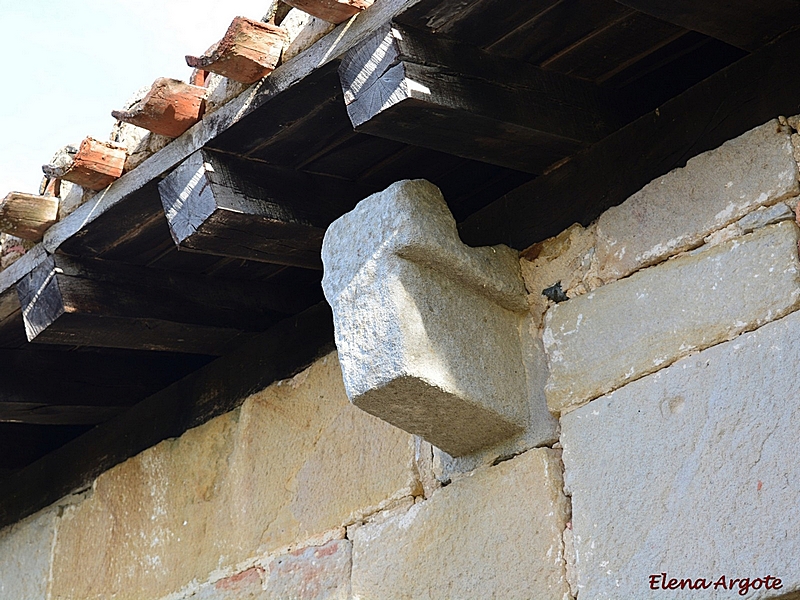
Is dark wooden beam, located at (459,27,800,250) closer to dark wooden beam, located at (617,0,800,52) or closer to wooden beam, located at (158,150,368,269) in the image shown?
dark wooden beam, located at (617,0,800,52)

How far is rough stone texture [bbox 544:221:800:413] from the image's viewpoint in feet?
6.35

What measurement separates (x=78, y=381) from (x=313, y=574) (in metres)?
1.05

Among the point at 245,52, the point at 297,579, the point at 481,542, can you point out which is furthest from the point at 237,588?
the point at 245,52

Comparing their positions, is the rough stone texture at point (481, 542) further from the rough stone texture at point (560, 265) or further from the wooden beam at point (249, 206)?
the wooden beam at point (249, 206)

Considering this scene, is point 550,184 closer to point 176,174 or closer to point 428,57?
point 428,57

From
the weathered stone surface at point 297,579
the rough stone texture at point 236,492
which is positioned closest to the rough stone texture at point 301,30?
the rough stone texture at point 236,492

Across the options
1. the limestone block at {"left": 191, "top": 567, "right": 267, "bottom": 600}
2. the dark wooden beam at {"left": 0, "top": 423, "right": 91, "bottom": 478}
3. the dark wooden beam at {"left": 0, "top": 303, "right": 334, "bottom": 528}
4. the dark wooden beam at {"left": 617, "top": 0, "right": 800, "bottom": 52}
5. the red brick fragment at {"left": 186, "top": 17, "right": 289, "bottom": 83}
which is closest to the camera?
the dark wooden beam at {"left": 617, "top": 0, "right": 800, "bottom": 52}

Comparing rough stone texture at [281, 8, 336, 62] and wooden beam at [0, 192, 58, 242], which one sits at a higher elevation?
A: rough stone texture at [281, 8, 336, 62]

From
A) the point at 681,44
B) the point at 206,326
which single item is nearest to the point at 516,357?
the point at 681,44

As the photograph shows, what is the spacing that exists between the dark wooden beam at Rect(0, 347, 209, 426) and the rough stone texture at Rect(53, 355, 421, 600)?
197 millimetres

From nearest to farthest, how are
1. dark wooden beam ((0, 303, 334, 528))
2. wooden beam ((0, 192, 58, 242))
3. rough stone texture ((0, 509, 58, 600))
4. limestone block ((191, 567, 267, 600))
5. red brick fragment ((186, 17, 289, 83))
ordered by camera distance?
1. red brick fragment ((186, 17, 289, 83))
2. wooden beam ((0, 192, 58, 242))
3. limestone block ((191, 567, 267, 600))
4. dark wooden beam ((0, 303, 334, 528))
5. rough stone texture ((0, 509, 58, 600))

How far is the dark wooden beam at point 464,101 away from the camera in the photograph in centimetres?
197

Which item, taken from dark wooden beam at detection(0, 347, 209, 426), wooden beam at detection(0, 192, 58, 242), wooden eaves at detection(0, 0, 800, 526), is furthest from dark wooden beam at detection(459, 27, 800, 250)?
dark wooden beam at detection(0, 347, 209, 426)

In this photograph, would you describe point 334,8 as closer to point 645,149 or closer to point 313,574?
point 645,149
